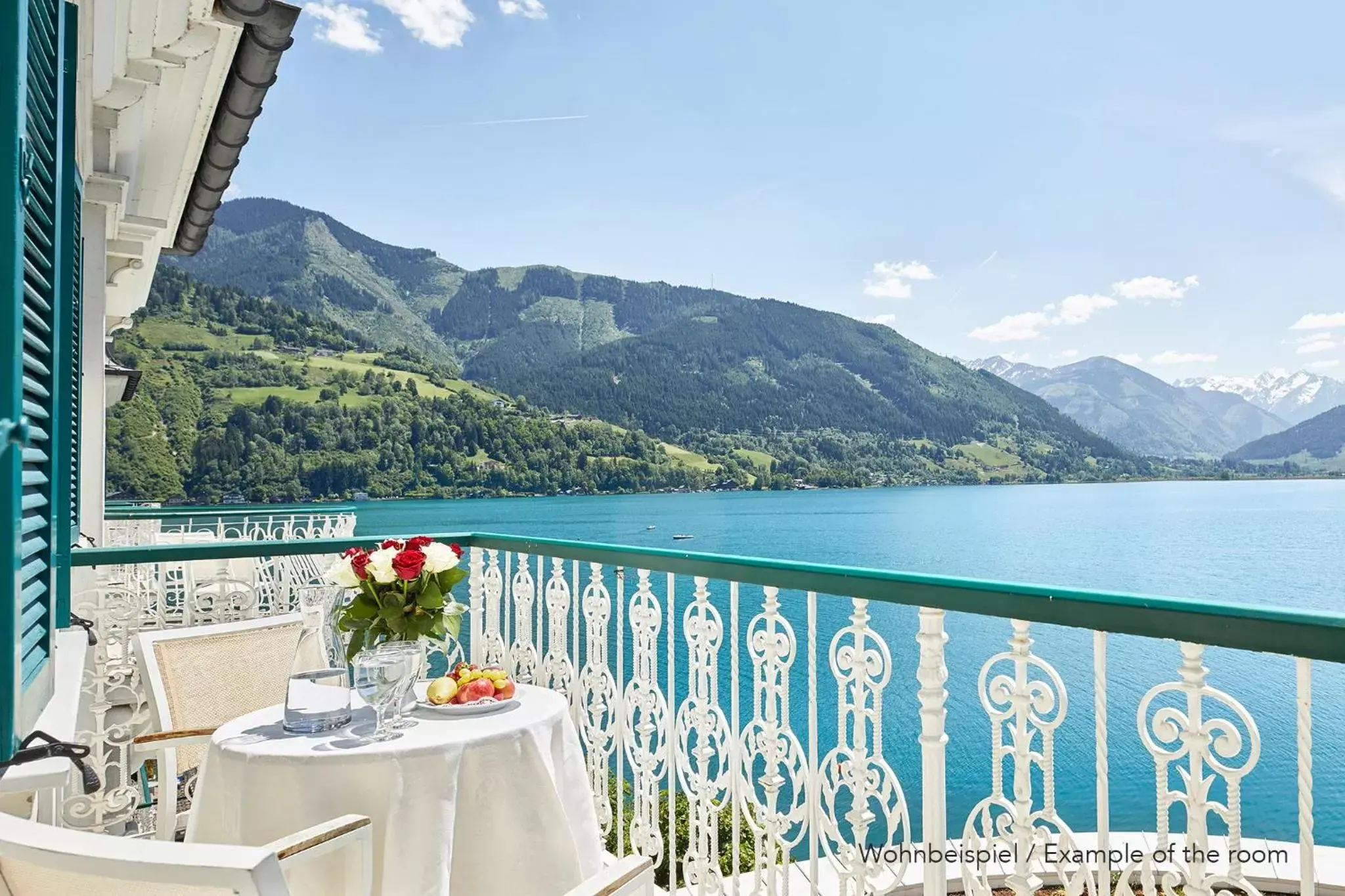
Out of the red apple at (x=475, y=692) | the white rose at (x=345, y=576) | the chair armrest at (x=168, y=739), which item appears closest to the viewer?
the white rose at (x=345, y=576)

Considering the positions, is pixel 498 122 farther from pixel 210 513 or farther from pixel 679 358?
pixel 679 358

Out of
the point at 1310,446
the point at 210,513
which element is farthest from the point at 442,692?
the point at 1310,446

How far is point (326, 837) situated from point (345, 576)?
0.69m

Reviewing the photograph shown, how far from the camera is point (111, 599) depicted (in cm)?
425

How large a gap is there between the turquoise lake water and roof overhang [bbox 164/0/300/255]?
13.3 feet

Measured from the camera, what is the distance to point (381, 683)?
6.78 feet

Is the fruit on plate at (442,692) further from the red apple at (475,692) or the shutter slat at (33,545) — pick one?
the shutter slat at (33,545)

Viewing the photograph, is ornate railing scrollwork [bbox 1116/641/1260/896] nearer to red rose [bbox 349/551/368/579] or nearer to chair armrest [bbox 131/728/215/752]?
red rose [bbox 349/551/368/579]

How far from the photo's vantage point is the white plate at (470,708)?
225 cm

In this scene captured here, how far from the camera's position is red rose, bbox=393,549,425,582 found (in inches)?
84.8

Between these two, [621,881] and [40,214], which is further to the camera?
[40,214]

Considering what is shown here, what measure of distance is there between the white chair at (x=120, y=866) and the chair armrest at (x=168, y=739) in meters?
1.48

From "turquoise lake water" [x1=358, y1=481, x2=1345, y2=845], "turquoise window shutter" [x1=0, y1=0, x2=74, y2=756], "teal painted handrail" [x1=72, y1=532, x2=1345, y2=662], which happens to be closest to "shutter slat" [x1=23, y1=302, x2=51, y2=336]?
"turquoise window shutter" [x1=0, y1=0, x2=74, y2=756]

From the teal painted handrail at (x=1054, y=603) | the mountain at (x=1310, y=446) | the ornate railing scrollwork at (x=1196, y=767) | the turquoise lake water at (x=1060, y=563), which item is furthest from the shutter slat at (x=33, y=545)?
the mountain at (x=1310, y=446)
